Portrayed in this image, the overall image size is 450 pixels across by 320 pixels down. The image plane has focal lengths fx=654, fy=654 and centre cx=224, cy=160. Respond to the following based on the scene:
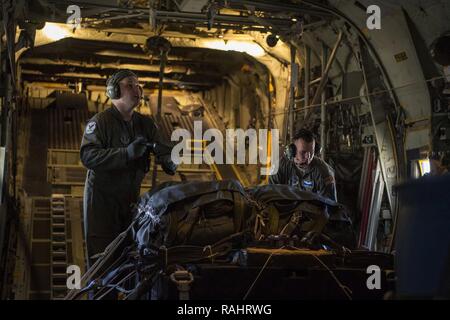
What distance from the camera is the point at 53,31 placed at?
32.0 ft

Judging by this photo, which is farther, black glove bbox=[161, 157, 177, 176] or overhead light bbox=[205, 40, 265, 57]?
overhead light bbox=[205, 40, 265, 57]

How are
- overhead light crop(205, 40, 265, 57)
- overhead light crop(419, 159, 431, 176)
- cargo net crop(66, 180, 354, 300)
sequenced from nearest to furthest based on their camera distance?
cargo net crop(66, 180, 354, 300) → overhead light crop(419, 159, 431, 176) → overhead light crop(205, 40, 265, 57)

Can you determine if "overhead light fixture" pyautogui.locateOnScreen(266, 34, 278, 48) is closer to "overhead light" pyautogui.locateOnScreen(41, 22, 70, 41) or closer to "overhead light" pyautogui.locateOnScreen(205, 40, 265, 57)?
"overhead light" pyautogui.locateOnScreen(205, 40, 265, 57)

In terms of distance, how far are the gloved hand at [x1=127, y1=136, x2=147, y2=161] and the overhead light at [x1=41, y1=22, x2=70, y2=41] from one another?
578 centimetres

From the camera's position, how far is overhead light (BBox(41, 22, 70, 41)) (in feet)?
31.8

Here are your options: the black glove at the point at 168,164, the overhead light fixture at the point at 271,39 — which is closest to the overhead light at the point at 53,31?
the overhead light fixture at the point at 271,39

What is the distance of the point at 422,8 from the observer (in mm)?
7129

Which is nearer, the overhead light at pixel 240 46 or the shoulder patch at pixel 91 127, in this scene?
the shoulder patch at pixel 91 127

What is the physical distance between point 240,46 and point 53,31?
289 cm

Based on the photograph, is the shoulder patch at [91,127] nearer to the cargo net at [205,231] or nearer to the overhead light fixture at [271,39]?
the cargo net at [205,231]

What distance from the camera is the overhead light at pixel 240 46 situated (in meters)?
10.4

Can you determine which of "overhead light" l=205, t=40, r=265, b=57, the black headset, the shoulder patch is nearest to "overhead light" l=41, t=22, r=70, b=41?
"overhead light" l=205, t=40, r=265, b=57

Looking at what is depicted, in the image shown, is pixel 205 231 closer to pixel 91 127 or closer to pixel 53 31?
pixel 91 127

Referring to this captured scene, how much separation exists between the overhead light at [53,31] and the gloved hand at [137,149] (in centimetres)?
578
